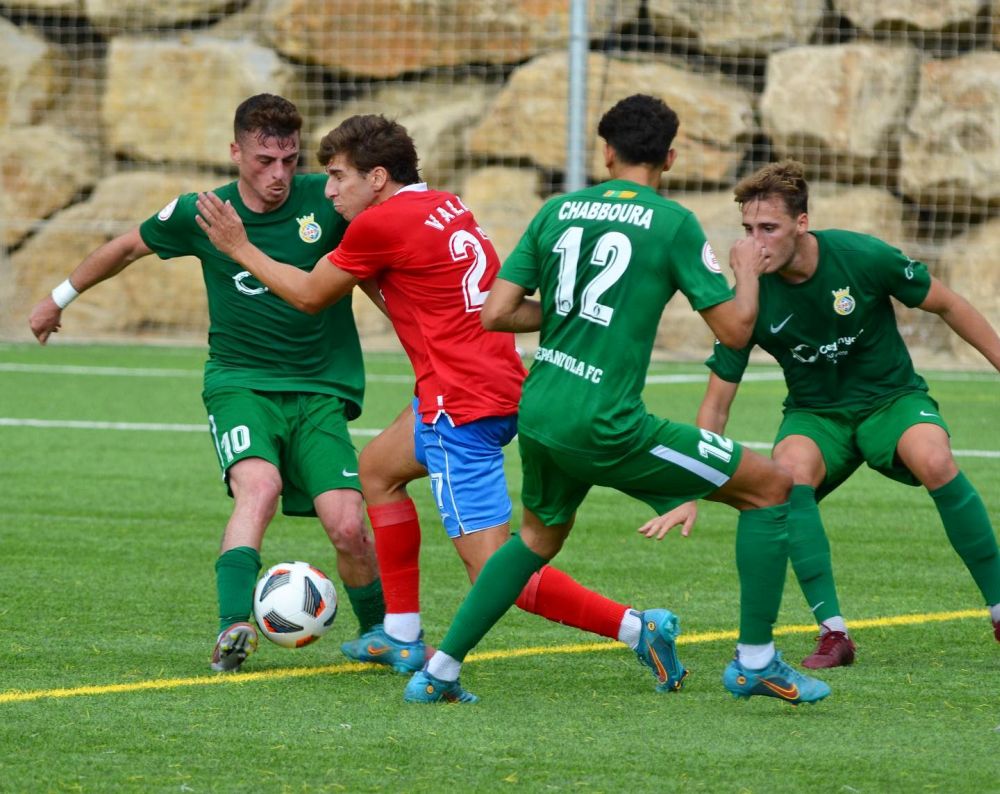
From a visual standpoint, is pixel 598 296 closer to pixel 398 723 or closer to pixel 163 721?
pixel 398 723

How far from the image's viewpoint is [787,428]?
602 cm

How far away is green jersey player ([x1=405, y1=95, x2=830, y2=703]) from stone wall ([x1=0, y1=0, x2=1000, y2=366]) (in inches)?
523

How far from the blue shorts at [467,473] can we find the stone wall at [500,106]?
1291cm

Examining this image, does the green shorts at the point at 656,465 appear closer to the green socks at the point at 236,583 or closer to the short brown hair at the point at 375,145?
the short brown hair at the point at 375,145

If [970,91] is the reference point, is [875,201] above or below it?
below

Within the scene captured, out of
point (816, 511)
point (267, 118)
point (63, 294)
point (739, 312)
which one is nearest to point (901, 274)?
point (816, 511)

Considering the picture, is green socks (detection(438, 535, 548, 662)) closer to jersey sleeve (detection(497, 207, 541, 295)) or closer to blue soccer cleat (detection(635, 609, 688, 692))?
blue soccer cleat (detection(635, 609, 688, 692))

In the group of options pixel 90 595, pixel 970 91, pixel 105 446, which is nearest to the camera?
pixel 90 595

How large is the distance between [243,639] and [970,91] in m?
14.5

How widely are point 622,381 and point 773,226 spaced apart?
1.29m

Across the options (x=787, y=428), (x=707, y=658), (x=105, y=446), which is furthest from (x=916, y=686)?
(x=105, y=446)

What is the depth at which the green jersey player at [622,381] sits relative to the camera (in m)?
4.58

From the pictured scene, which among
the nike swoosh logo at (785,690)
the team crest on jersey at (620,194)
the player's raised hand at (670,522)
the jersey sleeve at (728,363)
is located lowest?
the nike swoosh logo at (785,690)

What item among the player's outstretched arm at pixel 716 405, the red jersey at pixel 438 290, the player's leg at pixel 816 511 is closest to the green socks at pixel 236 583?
the red jersey at pixel 438 290
